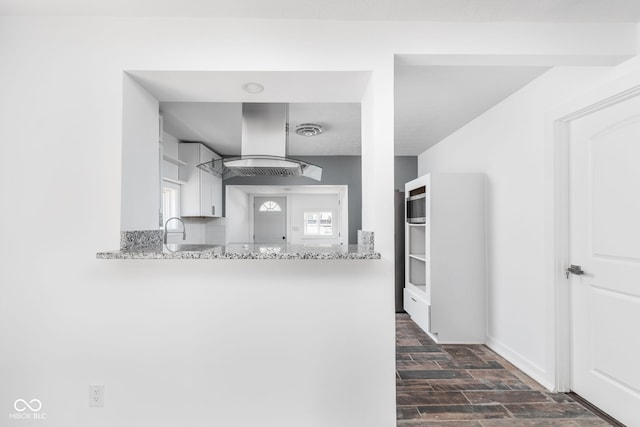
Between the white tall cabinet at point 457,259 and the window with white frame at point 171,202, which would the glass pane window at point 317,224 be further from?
the white tall cabinet at point 457,259

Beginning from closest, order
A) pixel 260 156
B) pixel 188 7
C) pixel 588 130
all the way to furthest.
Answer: pixel 188 7, pixel 588 130, pixel 260 156

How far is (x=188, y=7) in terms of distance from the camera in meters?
1.66

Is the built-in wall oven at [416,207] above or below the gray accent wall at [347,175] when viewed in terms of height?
below

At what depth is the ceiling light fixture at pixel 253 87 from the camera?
192 cm

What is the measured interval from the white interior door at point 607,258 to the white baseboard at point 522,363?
165mm

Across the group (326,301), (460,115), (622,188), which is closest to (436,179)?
(460,115)

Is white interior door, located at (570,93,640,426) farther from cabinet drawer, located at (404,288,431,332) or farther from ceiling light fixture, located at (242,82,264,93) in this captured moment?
ceiling light fixture, located at (242,82,264,93)

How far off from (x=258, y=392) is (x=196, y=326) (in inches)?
19.7

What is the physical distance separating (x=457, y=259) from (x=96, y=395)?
3111 millimetres

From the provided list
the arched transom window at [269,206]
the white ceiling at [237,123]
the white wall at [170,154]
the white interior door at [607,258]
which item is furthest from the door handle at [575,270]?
the arched transom window at [269,206]

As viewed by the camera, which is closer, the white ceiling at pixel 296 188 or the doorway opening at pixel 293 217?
the white ceiling at pixel 296 188

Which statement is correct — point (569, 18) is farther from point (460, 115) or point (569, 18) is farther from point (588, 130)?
point (460, 115)

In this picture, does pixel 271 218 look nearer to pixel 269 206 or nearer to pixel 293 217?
pixel 269 206

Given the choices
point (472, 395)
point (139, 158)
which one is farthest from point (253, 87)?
point (472, 395)
